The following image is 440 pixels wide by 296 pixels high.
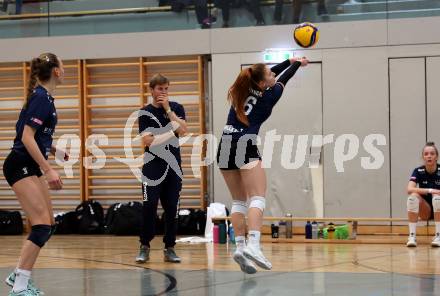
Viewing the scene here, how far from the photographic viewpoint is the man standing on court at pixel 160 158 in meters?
7.54

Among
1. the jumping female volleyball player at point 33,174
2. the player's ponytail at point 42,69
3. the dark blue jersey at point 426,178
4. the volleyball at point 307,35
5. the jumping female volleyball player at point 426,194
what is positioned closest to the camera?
the jumping female volleyball player at point 33,174

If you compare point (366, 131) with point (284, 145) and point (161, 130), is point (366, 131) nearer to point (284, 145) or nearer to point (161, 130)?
point (284, 145)

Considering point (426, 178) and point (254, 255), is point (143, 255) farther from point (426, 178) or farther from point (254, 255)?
point (426, 178)

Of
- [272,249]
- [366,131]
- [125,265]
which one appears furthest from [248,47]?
[125,265]

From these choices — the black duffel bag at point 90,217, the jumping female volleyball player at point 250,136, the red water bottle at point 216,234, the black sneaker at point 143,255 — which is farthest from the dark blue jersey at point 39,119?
the black duffel bag at point 90,217

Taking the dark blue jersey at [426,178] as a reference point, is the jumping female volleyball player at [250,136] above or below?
above

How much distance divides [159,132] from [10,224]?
19.3ft

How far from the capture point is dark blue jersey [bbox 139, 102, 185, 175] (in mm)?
7582

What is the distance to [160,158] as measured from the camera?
7613 mm

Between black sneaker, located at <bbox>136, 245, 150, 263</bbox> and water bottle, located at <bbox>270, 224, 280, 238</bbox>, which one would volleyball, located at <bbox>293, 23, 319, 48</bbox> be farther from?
water bottle, located at <bbox>270, 224, 280, 238</bbox>

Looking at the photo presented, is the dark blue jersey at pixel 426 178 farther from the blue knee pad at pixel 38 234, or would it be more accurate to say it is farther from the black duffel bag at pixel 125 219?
the blue knee pad at pixel 38 234

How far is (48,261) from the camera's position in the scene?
805 cm

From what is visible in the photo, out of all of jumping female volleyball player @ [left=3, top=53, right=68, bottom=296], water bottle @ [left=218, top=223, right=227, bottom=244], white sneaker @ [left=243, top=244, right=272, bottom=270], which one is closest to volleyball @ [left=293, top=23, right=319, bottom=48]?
white sneaker @ [left=243, top=244, right=272, bottom=270]

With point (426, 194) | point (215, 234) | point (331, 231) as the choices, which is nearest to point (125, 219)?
point (215, 234)
